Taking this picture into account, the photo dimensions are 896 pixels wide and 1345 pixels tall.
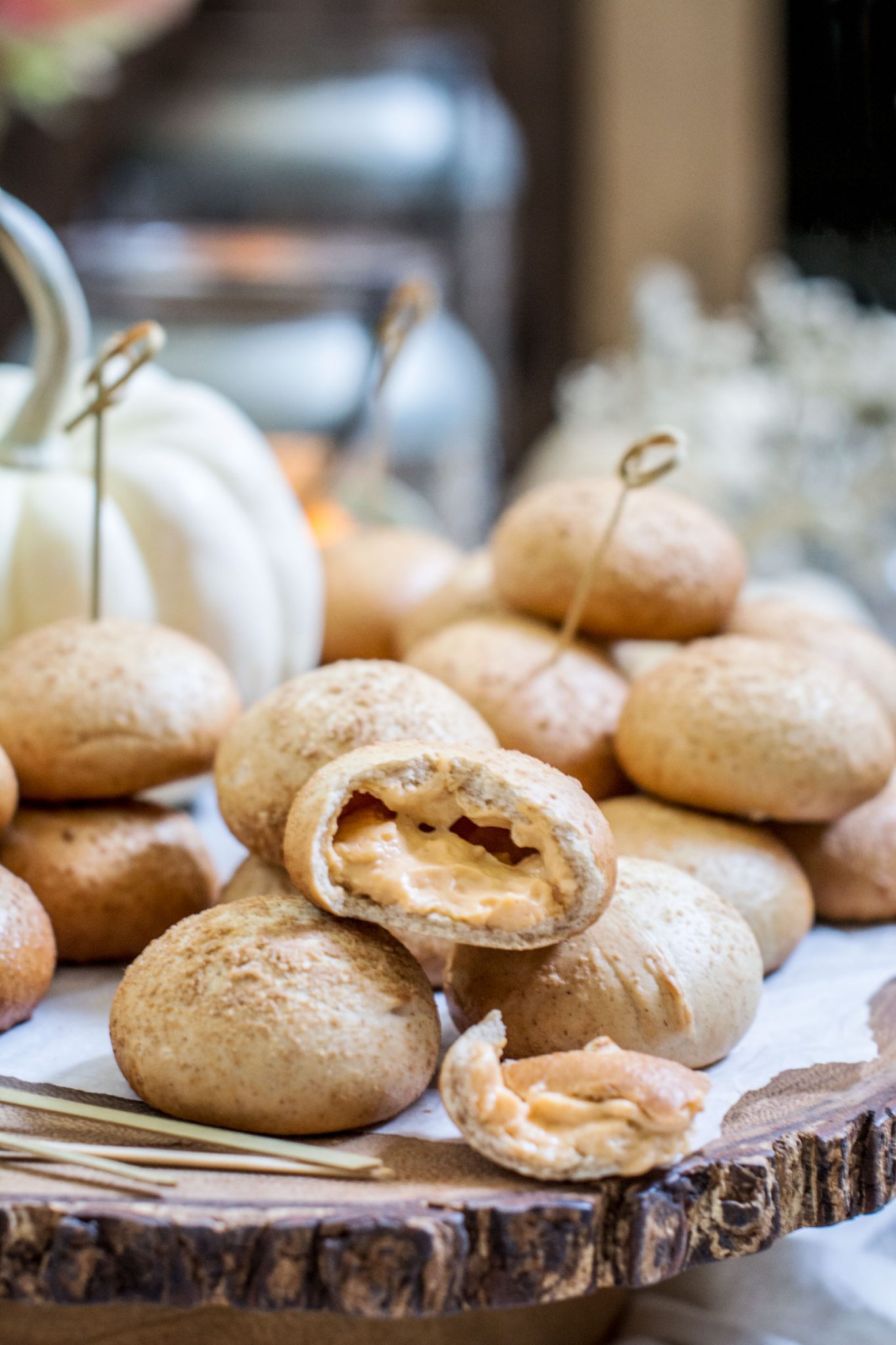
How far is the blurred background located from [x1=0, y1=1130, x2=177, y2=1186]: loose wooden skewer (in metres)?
1.66

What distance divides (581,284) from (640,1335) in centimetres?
464

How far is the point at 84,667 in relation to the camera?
4.24 feet

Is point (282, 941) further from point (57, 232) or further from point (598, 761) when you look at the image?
point (57, 232)

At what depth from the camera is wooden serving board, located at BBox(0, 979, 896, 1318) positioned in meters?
0.86

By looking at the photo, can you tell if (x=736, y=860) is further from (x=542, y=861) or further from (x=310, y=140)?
(x=310, y=140)

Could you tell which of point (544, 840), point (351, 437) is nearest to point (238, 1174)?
point (544, 840)

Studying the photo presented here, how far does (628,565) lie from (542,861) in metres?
0.53

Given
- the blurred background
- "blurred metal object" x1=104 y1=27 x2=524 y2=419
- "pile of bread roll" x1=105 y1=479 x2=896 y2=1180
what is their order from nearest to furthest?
"pile of bread roll" x1=105 y1=479 x2=896 y2=1180
the blurred background
"blurred metal object" x1=104 y1=27 x2=524 y2=419

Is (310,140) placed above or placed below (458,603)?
above

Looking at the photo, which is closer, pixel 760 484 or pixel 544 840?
pixel 544 840

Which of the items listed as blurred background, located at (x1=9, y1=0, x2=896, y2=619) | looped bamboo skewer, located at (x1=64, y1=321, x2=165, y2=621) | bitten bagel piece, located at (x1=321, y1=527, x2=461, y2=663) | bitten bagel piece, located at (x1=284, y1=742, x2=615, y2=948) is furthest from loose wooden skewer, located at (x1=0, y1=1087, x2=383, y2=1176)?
blurred background, located at (x1=9, y1=0, x2=896, y2=619)

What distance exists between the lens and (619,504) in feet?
4.45

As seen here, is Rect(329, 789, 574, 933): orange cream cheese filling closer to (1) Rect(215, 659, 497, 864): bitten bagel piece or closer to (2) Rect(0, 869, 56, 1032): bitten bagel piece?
(1) Rect(215, 659, 497, 864): bitten bagel piece

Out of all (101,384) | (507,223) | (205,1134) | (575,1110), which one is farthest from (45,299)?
(507,223)
